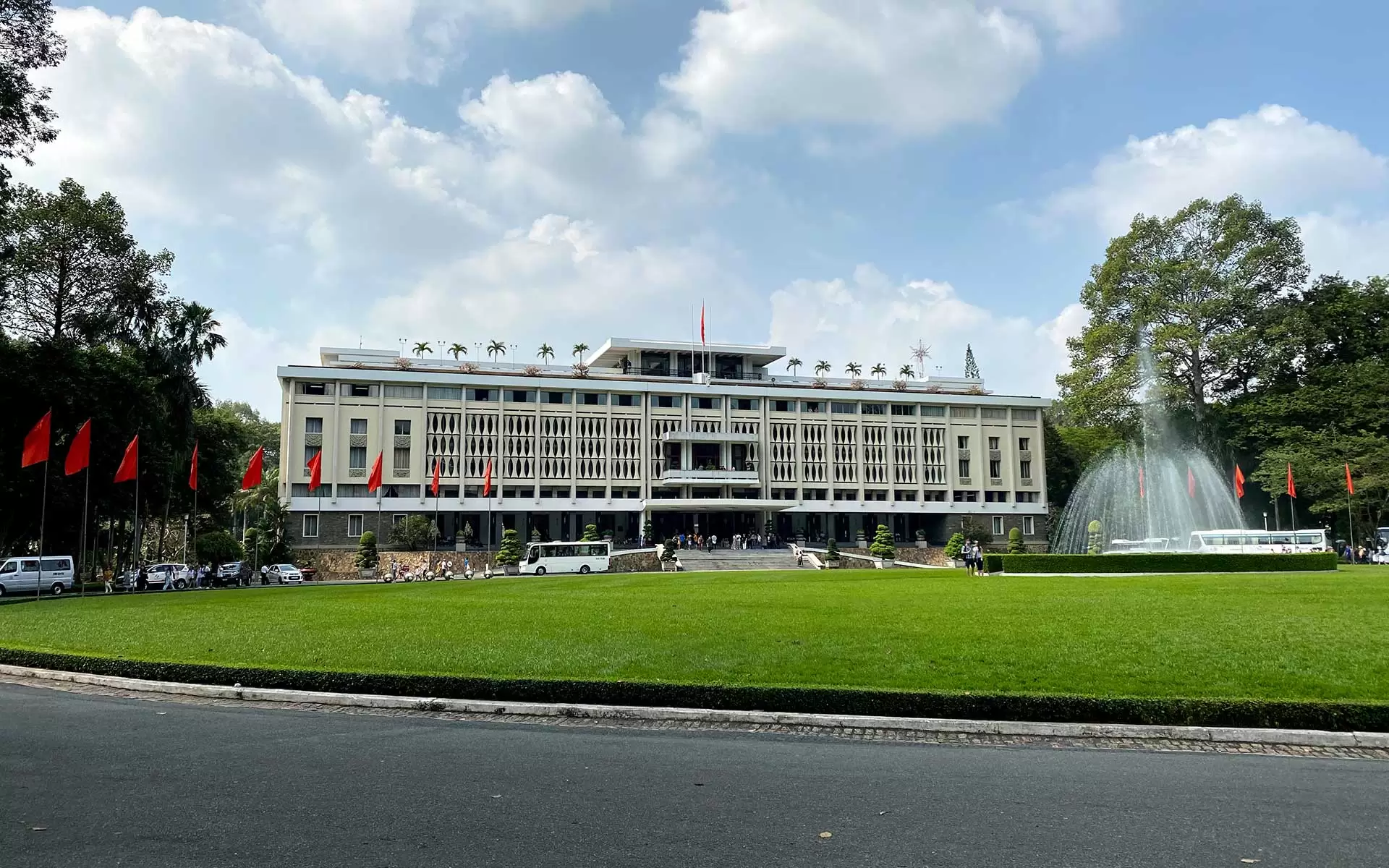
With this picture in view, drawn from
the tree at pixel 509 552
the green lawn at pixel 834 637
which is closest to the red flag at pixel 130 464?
the green lawn at pixel 834 637

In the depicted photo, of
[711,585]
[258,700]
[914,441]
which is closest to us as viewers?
[258,700]

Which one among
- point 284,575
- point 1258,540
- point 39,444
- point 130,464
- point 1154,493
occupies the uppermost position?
point 39,444

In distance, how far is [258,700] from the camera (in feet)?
40.3

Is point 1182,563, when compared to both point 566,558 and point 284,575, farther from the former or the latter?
point 284,575

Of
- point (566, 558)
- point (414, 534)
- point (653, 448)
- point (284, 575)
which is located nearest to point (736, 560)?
point (566, 558)

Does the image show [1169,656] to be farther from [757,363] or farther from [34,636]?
[757,363]

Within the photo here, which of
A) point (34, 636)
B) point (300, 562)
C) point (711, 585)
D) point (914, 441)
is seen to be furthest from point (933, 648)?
point (914, 441)

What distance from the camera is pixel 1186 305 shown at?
185 ft

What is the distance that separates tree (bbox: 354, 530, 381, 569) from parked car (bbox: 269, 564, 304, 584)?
6.87m

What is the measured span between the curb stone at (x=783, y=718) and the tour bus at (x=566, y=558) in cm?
4126

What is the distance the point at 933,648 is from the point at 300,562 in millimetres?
57703

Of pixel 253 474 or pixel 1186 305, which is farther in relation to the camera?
pixel 1186 305

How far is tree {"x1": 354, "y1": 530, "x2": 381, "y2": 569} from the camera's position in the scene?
197 ft

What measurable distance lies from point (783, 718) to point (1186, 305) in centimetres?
5493
